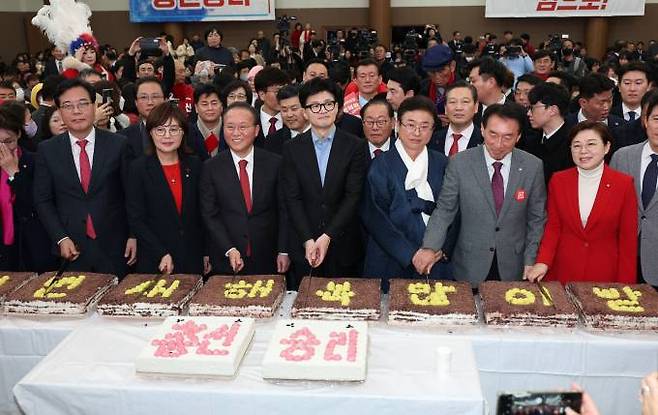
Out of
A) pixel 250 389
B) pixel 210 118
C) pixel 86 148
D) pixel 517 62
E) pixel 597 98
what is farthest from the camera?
pixel 517 62

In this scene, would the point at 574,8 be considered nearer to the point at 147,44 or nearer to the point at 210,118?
the point at 147,44

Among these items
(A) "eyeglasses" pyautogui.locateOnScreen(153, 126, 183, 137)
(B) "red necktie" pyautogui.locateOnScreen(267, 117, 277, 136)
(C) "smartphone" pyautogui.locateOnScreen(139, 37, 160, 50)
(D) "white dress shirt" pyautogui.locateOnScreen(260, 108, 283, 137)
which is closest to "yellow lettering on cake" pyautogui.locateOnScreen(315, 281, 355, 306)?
(A) "eyeglasses" pyautogui.locateOnScreen(153, 126, 183, 137)

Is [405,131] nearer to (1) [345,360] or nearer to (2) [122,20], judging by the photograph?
(1) [345,360]

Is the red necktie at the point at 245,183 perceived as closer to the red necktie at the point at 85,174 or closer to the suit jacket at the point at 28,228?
the red necktie at the point at 85,174

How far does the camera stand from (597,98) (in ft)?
11.7

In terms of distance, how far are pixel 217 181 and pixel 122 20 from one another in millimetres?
11898

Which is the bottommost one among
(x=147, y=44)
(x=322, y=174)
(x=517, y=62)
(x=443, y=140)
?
(x=322, y=174)

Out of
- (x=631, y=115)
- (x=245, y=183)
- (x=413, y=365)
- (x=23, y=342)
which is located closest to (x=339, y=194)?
(x=245, y=183)

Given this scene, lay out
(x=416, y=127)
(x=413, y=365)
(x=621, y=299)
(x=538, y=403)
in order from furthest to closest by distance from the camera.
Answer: (x=416, y=127) → (x=621, y=299) → (x=413, y=365) → (x=538, y=403)

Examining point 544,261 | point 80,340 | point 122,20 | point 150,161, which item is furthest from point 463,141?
point 122,20

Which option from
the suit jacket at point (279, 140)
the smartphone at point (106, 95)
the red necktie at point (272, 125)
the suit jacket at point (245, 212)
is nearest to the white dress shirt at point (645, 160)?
the suit jacket at point (245, 212)

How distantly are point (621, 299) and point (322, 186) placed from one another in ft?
4.35

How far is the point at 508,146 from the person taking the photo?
2.49 metres

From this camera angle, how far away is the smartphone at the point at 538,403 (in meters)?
1.28
